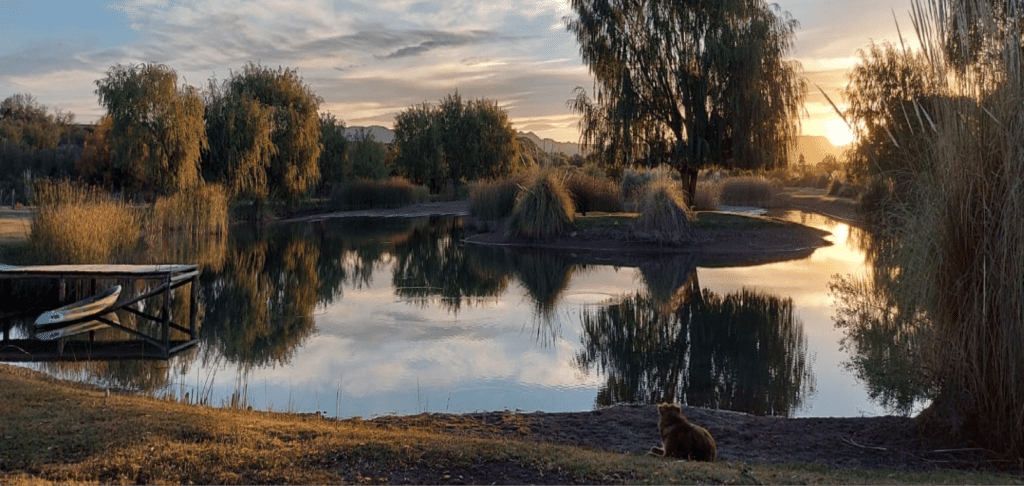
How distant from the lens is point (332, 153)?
5191 centimetres

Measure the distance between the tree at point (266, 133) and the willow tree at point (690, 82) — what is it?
15.0 metres

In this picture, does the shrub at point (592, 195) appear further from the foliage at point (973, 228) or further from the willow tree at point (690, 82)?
the foliage at point (973, 228)

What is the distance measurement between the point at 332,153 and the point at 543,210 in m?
28.6

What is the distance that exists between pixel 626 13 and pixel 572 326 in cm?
1989

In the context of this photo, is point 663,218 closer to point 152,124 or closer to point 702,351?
point 702,351

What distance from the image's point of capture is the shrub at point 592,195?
1222 inches

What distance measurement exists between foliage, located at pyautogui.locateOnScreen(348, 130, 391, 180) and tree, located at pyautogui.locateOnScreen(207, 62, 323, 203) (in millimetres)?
14783

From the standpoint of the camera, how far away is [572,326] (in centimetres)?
1301

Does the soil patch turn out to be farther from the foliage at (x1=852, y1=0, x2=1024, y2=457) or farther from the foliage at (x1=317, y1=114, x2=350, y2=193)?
the foliage at (x1=317, y1=114, x2=350, y2=193)

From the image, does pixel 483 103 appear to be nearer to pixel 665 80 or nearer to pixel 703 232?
pixel 665 80

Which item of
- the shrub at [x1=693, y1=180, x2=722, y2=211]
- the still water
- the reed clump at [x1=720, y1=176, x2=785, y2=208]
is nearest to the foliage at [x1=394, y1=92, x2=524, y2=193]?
the reed clump at [x1=720, y1=176, x2=785, y2=208]

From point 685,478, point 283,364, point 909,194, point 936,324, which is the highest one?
point 909,194

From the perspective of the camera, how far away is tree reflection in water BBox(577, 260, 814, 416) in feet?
29.1

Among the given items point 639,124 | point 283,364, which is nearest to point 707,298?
point 283,364
